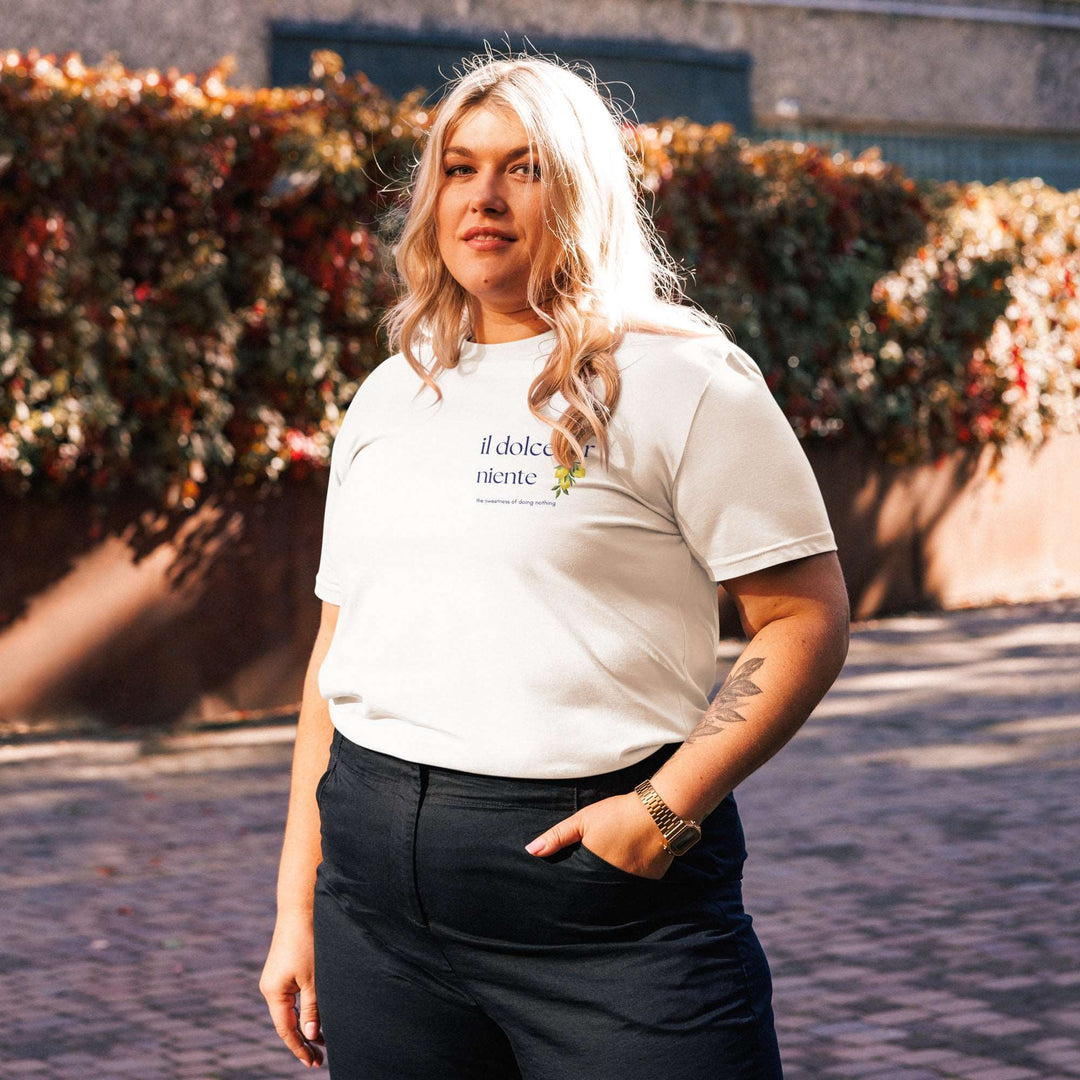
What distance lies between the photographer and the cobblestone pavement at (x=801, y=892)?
452 cm

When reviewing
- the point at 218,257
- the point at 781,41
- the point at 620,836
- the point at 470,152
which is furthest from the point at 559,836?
the point at 781,41

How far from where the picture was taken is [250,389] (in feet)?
29.2

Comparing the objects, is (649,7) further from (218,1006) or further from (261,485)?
(218,1006)

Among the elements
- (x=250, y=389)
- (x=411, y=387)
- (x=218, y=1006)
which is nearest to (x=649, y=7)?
(x=250, y=389)

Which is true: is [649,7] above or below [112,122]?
above

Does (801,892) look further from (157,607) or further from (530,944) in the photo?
(157,607)

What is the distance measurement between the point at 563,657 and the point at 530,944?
1.15 feet

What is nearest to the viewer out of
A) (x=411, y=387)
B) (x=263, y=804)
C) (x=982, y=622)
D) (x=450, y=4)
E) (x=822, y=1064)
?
(x=411, y=387)

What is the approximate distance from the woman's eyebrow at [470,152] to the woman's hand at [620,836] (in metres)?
0.80

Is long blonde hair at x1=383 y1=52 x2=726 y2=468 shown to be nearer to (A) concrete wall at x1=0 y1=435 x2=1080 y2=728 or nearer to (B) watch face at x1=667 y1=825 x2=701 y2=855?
(B) watch face at x1=667 y1=825 x2=701 y2=855

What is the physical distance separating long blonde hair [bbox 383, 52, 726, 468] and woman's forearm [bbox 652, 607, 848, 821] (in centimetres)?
32

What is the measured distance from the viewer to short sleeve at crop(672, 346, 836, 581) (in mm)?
2031

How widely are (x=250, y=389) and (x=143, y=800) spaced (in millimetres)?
2458

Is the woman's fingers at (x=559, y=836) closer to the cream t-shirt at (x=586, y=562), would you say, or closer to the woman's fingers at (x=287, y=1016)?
the cream t-shirt at (x=586, y=562)
